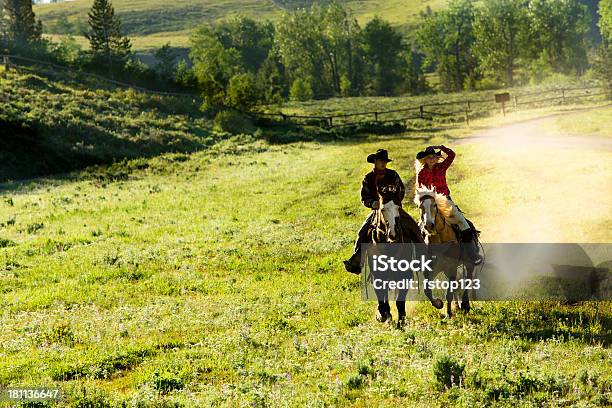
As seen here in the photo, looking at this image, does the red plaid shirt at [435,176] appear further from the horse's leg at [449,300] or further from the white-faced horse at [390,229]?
the horse's leg at [449,300]

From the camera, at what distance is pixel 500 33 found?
114 meters

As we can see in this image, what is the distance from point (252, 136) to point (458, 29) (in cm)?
8557

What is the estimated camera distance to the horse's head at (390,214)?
32.6ft

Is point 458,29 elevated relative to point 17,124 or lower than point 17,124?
elevated

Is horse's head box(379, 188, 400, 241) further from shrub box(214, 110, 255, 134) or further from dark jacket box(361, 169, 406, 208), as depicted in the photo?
shrub box(214, 110, 255, 134)

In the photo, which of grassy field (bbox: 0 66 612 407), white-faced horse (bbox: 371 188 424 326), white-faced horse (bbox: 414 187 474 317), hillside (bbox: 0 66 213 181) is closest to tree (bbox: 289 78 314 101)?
hillside (bbox: 0 66 213 181)

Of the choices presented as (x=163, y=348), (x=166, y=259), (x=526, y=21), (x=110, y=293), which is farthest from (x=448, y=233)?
(x=526, y=21)

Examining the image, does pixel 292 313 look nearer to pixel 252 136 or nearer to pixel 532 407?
pixel 532 407

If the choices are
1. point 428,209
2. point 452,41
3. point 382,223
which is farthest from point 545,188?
point 452,41

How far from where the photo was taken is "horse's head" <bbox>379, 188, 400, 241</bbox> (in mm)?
9945

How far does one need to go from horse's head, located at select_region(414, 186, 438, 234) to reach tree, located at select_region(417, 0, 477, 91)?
11881 cm

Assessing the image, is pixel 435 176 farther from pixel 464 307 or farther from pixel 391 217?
pixel 464 307

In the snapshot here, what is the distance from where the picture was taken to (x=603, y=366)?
798cm

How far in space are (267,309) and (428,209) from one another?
4.26 m
